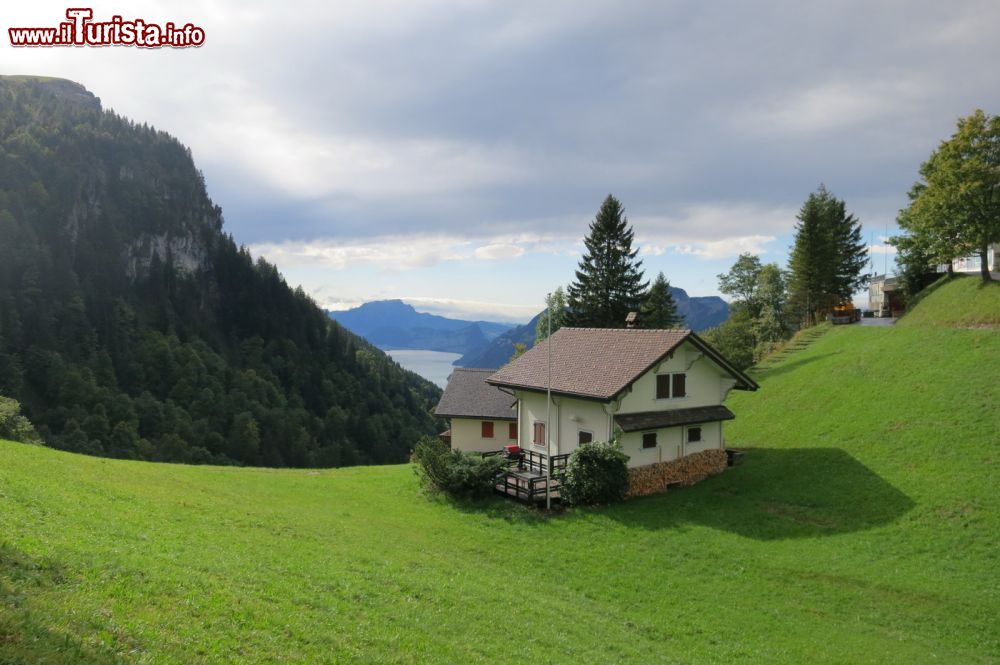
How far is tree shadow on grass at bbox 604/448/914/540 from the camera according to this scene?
2289 cm

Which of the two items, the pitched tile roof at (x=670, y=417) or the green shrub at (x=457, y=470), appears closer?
the green shrub at (x=457, y=470)

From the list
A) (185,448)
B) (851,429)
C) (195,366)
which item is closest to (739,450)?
(851,429)

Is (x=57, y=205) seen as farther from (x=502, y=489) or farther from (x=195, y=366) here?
(x=502, y=489)

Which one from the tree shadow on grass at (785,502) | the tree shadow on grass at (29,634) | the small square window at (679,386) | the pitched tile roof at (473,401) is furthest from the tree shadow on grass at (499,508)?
the tree shadow on grass at (29,634)

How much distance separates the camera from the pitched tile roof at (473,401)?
38.5 meters

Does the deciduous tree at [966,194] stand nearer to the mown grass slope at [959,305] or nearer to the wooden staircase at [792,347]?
the mown grass slope at [959,305]

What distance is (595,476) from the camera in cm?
2580

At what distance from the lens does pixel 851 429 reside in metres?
30.5

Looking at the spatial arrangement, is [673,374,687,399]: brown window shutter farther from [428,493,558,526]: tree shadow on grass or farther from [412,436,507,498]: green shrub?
[412,436,507,498]: green shrub

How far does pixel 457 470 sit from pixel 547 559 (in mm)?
7067

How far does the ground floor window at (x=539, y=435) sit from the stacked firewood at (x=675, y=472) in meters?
5.73

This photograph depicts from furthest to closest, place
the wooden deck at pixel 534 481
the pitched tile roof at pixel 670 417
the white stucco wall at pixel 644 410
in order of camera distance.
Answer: the white stucco wall at pixel 644 410, the pitched tile roof at pixel 670 417, the wooden deck at pixel 534 481

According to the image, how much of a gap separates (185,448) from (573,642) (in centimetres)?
12365

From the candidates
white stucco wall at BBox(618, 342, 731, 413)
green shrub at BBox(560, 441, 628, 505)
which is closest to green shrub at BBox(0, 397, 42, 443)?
green shrub at BBox(560, 441, 628, 505)
